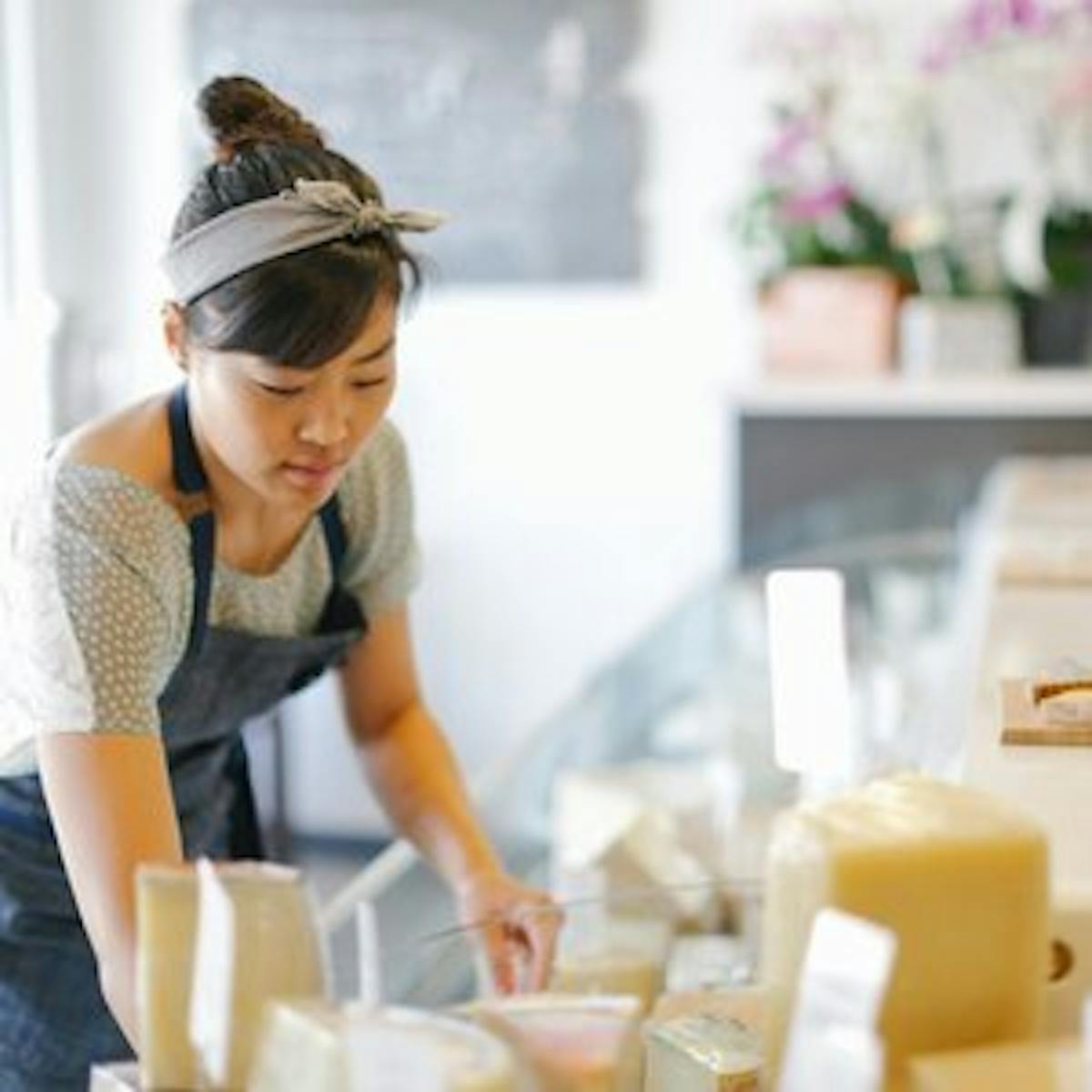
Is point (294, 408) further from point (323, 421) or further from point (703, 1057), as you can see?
point (703, 1057)

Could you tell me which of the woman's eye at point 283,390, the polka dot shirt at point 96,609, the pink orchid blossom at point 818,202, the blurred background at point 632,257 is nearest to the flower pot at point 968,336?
the blurred background at point 632,257

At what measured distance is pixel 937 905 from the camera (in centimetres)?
94

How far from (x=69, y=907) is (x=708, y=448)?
122 inches

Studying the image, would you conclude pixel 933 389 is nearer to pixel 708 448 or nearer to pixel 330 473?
pixel 708 448

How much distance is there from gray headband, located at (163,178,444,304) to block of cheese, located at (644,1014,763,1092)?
1.57ft

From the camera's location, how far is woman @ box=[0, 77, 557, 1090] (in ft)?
4.00

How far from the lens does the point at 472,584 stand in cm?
465

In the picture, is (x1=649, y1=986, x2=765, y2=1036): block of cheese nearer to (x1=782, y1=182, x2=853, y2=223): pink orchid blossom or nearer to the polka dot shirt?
the polka dot shirt

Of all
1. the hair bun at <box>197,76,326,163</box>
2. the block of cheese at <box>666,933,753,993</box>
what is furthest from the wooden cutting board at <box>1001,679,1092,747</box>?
the hair bun at <box>197,76,326,163</box>

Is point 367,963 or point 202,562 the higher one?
point 202,562

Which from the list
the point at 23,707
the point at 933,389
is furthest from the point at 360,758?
the point at 933,389

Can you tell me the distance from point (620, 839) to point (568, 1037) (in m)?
1.16

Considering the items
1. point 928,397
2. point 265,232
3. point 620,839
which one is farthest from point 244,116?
point 928,397

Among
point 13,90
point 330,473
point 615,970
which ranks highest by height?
point 13,90
